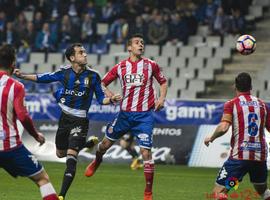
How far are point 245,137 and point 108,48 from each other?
1788 centimetres

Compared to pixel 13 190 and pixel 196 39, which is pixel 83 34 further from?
pixel 13 190

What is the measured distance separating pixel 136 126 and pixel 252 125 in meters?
2.90

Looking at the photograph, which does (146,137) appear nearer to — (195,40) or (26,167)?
(26,167)

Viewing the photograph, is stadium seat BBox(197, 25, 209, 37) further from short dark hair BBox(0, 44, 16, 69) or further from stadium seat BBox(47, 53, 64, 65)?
short dark hair BBox(0, 44, 16, 69)

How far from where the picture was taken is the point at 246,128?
35.9ft

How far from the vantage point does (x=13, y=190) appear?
14.5m

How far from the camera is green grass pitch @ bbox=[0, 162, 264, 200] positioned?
13703 millimetres

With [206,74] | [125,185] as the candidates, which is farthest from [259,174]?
[206,74]

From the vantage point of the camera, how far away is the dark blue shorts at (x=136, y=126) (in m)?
13.3

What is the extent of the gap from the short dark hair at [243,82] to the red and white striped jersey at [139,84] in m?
2.75

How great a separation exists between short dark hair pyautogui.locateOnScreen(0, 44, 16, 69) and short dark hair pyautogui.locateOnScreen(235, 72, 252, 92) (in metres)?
2.77

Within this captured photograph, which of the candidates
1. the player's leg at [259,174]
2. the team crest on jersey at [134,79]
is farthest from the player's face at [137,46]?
the player's leg at [259,174]

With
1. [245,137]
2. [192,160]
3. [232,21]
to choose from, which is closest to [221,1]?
[232,21]

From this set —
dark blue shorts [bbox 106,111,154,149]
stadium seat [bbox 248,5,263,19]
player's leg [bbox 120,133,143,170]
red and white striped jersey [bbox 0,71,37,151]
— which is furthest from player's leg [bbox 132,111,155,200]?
stadium seat [bbox 248,5,263,19]
